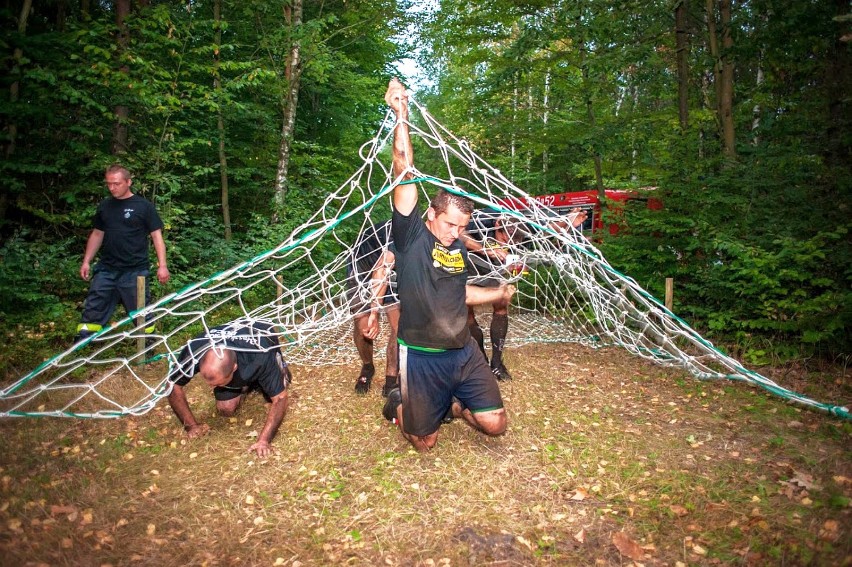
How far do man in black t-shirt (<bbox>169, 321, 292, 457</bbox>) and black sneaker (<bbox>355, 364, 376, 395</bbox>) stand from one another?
103 centimetres

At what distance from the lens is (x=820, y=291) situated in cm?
475

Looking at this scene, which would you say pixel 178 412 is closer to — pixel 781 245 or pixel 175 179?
pixel 175 179

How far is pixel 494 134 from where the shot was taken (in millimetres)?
8867

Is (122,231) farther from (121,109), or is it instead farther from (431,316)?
(121,109)

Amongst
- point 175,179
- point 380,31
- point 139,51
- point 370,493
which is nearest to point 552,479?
point 370,493

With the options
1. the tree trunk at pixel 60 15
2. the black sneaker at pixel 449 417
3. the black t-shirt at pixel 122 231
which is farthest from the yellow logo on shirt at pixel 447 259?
the tree trunk at pixel 60 15

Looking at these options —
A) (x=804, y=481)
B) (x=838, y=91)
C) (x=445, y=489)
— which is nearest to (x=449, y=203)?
(x=445, y=489)

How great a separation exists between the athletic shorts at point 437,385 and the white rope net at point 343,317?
2.69 feet

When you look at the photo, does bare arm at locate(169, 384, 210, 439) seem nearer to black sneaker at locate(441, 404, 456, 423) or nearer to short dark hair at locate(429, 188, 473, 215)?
black sneaker at locate(441, 404, 456, 423)

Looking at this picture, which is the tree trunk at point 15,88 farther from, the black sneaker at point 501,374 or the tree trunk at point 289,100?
the black sneaker at point 501,374

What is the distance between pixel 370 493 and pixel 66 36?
19.4 ft

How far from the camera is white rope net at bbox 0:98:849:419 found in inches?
120

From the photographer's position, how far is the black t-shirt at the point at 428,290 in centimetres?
292

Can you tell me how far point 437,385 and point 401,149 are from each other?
138 centimetres
